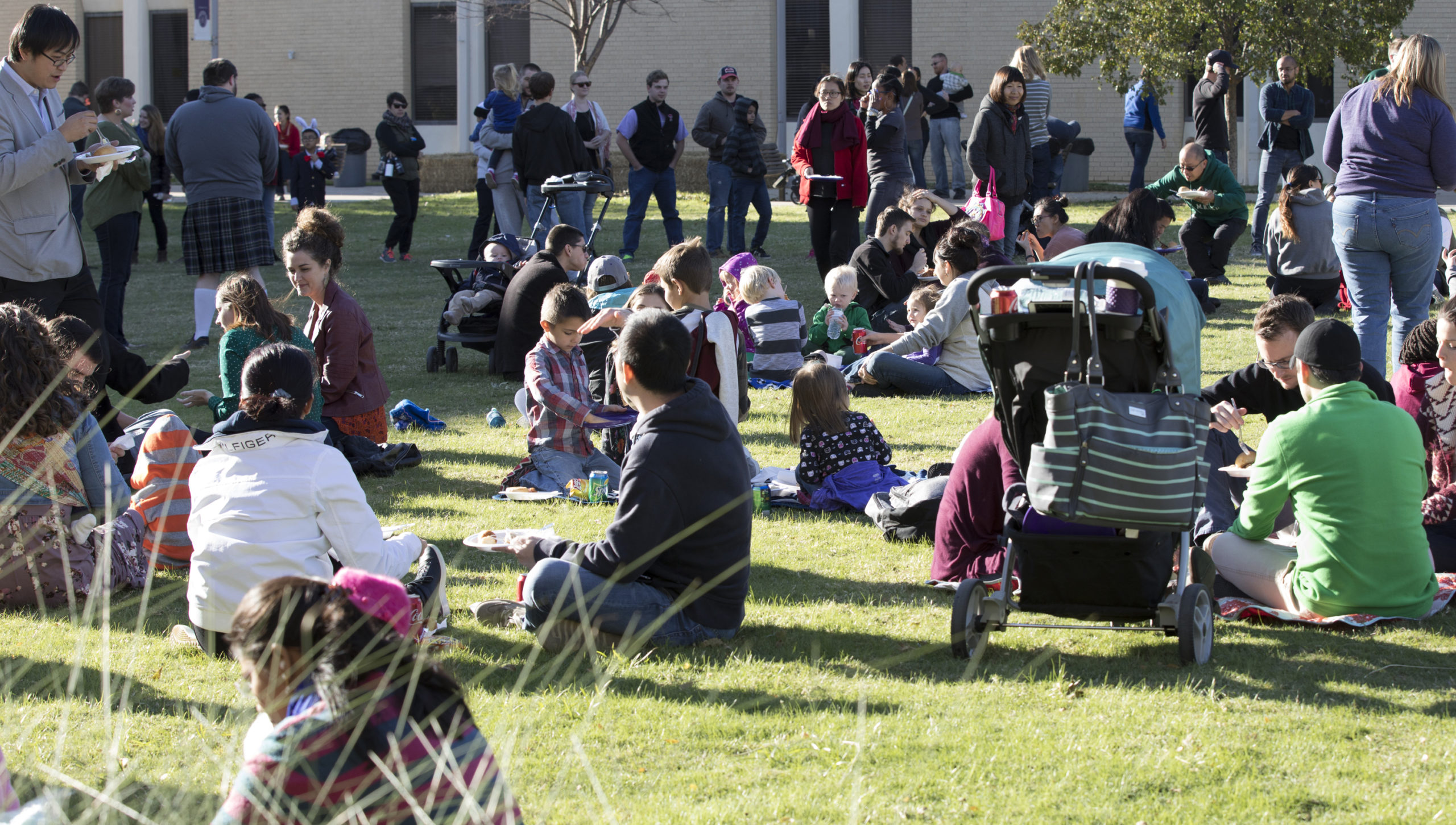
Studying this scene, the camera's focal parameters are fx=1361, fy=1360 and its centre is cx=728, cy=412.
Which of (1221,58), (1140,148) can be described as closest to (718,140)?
(1221,58)

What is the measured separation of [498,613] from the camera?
197 inches

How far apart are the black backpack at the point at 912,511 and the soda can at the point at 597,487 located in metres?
1.44

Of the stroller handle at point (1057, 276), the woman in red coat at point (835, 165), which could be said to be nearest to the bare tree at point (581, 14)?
the woman in red coat at point (835, 165)

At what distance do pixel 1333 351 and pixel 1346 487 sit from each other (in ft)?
1.53

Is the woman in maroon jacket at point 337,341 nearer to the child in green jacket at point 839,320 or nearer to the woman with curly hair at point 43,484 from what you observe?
the woman with curly hair at point 43,484

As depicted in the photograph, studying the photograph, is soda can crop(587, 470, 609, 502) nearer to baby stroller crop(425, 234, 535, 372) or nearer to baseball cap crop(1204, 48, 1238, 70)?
baby stroller crop(425, 234, 535, 372)

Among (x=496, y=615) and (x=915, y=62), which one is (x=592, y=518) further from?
(x=915, y=62)

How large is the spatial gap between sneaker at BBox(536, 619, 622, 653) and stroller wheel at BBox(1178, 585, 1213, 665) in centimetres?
186

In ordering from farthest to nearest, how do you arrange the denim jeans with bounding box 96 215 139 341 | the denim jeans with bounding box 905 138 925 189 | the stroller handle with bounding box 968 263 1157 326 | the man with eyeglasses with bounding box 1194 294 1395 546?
the denim jeans with bounding box 905 138 925 189 < the denim jeans with bounding box 96 215 139 341 < the man with eyeglasses with bounding box 1194 294 1395 546 < the stroller handle with bounding box 968 263 1157 326

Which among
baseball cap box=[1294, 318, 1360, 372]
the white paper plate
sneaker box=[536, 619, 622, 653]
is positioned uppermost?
the white paper plate

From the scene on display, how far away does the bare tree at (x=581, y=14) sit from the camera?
24531mm

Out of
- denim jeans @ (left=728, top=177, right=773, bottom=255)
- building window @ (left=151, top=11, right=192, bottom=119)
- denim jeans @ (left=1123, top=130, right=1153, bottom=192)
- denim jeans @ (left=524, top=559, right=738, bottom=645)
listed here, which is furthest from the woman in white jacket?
building window @ (left=151, top=11, right=192, bottom=119)

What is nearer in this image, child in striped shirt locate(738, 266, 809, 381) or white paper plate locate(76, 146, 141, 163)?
white paper plate locate(76, 146, 141, 163)

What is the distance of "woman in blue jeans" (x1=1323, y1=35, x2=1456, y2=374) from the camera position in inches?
288
